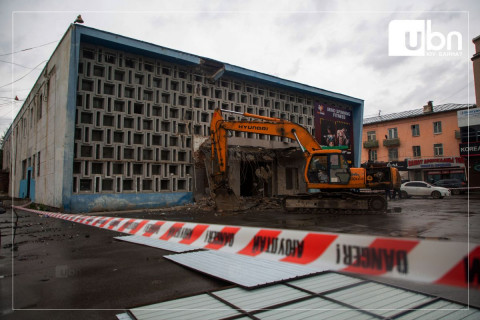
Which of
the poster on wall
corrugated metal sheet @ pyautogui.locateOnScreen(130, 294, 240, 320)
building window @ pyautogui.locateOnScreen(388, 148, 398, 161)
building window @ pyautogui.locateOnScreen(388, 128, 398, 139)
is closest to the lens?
corrugated metal sheet @ pyautogui.locateOnScreen(130, 294, 240, 320)

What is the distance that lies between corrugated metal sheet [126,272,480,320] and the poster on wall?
70.8ft

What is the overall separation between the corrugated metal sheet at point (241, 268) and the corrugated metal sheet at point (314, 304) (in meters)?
0.24

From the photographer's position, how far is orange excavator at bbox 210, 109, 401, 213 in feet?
42.4

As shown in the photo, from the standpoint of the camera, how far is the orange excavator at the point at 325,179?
12.9m

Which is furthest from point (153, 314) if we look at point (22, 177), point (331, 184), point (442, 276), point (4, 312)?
point (22, 177)

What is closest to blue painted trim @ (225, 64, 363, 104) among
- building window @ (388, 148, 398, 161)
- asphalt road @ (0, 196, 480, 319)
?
asphalt road @ (0, 196, 480, 319)

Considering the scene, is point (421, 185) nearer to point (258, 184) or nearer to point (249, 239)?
point (258, 184)

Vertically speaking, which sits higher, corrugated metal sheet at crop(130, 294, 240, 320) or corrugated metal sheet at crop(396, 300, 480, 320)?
corrugated metal sheet at crop(396, 300, 480, 320)

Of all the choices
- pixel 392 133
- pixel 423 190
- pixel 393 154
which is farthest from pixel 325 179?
pixel 393 154

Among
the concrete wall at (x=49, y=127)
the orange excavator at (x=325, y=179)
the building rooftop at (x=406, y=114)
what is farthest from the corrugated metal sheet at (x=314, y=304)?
the building rooftop at (x=406, y=114)

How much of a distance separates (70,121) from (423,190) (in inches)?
1019

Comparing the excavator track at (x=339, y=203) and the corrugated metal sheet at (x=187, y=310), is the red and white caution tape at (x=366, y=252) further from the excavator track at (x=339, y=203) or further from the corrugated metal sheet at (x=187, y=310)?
the excavator track at (x=339, y=203)

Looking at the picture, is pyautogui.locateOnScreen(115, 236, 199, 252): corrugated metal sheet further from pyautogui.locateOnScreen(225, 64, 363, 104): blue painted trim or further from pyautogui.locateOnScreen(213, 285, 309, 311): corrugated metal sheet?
pyautogui.locateOnScreen(225, 64, 363, 104): blue painted trim

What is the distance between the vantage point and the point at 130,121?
16.6m
